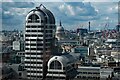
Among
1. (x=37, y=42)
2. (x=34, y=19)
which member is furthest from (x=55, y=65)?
(x=34, y=19)

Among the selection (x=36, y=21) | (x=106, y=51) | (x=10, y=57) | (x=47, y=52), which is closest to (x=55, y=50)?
(x=47, y=52)

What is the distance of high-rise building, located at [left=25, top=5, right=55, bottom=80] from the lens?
43.0 metres

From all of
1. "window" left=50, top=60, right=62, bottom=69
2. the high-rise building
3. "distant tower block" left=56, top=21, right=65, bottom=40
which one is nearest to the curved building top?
the high-rise building

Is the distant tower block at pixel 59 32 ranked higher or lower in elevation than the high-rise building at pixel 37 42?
higher

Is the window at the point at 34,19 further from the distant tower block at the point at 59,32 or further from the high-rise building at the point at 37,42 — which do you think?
the distant tower block at the point at 59,32

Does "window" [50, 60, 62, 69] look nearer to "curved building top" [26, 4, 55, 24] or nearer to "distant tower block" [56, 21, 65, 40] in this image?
"curved building top" [26, 4, 55, 24]

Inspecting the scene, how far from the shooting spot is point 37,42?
4297 cm

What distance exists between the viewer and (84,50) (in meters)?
84.4

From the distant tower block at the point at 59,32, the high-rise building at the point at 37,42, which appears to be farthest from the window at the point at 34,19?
the distant tower block at the point at 59,32

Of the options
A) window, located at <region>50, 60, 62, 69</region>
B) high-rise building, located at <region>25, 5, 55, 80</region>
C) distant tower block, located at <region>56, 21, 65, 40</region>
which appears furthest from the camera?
distant tower block, located at <region>56, 21, 65, 40</region>

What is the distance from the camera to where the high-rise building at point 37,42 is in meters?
43.0

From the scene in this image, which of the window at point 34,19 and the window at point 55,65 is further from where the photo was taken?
the window at point 34,19

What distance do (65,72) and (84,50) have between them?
4296 cm

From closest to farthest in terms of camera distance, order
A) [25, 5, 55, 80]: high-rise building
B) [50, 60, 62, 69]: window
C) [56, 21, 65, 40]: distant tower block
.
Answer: [50, 60, 62, 69]: window, [25, 5, 55, 80]: high-rise building, [56, 21, 65, 40]: distant tower block
